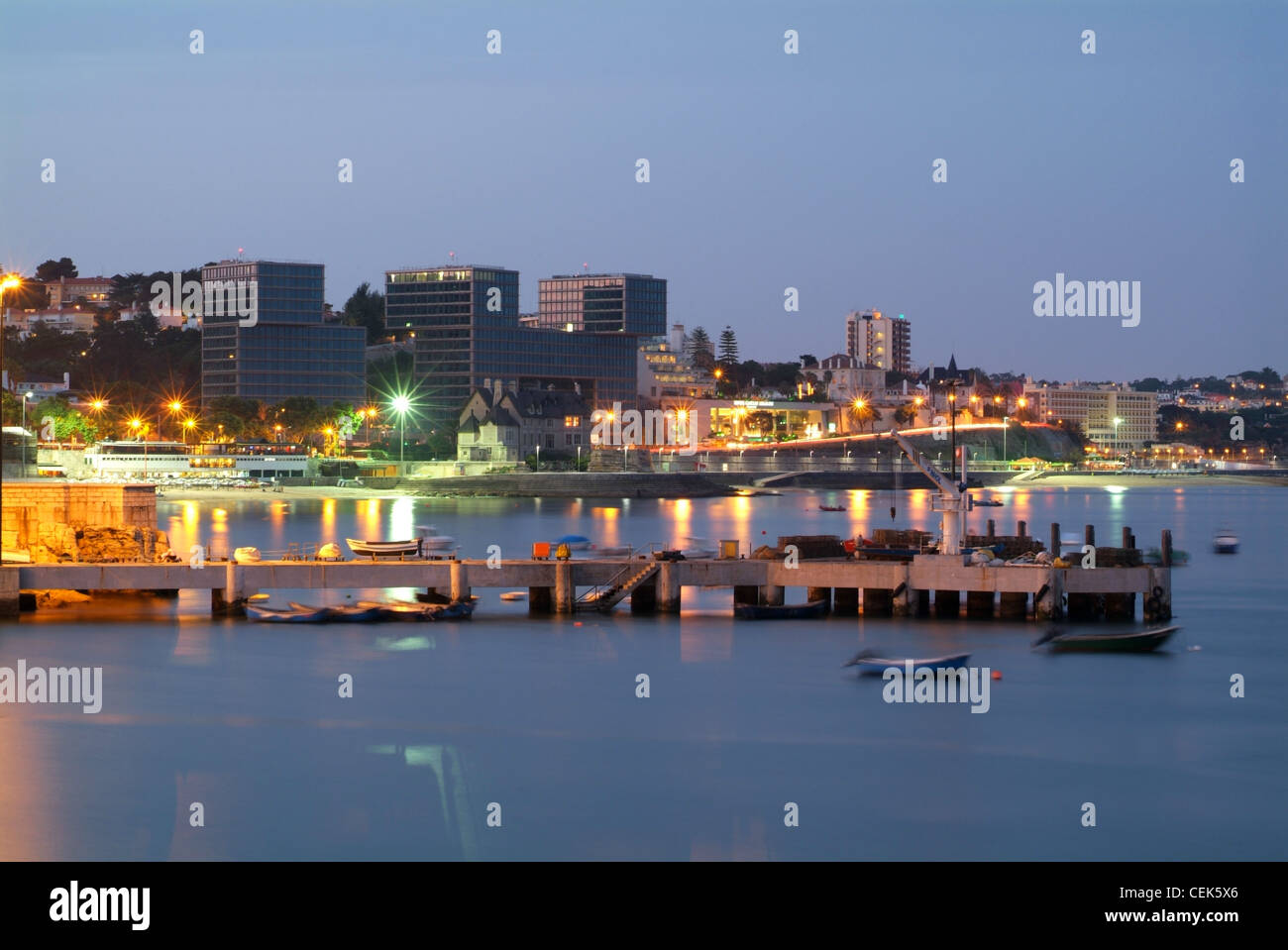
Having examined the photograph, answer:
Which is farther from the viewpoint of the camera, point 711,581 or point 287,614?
point 287,614

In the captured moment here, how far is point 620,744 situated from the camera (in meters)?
31.9

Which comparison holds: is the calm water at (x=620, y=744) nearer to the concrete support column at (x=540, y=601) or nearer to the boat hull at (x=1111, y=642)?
the boat hull at (x=1111, y=642)

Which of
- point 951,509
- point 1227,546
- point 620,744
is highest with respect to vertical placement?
point 951,509

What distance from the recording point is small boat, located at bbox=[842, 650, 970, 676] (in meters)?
36.6

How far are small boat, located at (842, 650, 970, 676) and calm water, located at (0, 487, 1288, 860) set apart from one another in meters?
0.54

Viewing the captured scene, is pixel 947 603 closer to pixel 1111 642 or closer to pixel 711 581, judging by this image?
pixel 1111 642

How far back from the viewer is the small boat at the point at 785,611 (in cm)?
4509

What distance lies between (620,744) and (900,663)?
8.45 meters

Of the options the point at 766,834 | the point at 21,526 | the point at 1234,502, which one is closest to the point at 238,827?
the point at 766,834

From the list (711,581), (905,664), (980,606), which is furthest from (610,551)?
(905,664)

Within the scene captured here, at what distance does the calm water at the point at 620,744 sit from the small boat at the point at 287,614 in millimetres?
914

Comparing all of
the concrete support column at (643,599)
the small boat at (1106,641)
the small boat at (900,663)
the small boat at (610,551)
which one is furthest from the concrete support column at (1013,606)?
the small boat at (610,551)

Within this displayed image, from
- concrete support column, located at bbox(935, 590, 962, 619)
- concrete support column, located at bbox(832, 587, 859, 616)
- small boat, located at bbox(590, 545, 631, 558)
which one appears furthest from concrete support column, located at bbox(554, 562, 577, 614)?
small boat, located at bbox(590, 545, 631, 558)
